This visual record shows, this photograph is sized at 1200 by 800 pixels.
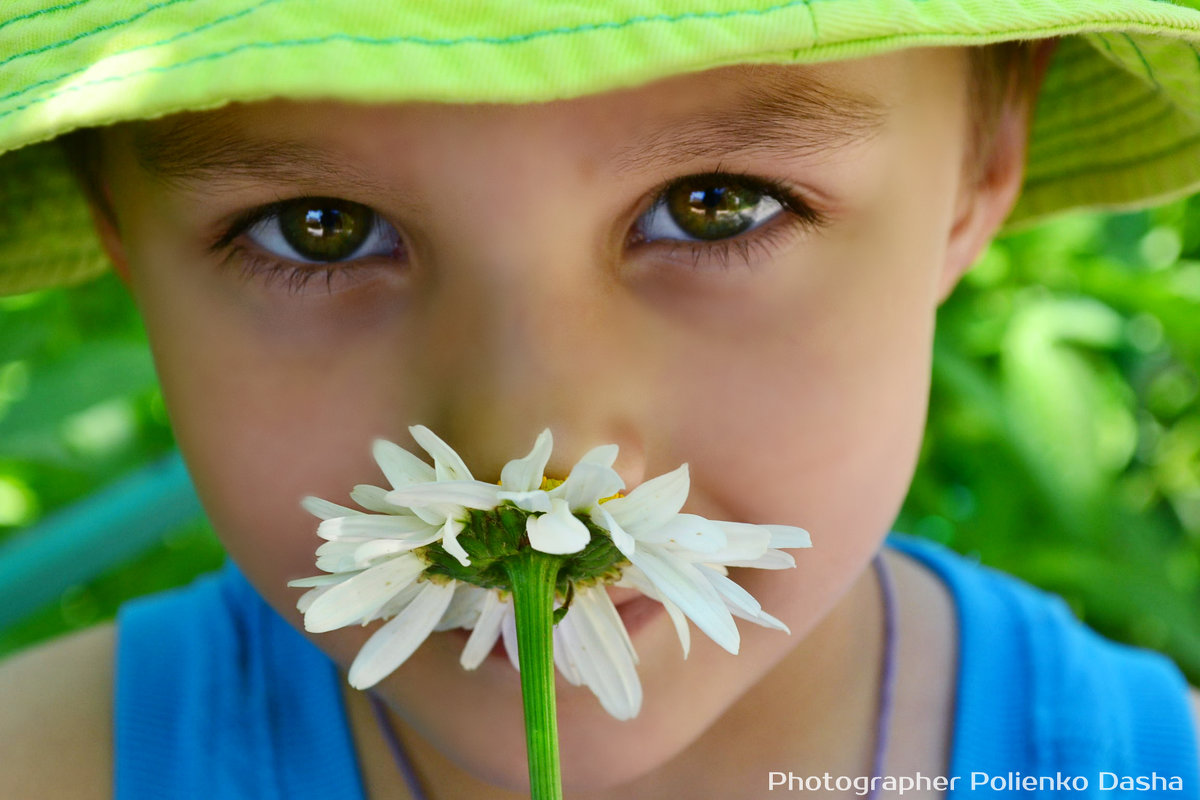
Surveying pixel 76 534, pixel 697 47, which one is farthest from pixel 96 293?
pixel 697 47

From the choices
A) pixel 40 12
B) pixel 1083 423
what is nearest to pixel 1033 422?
pixel 1083 423

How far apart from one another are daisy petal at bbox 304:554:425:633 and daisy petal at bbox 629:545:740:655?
10 cm

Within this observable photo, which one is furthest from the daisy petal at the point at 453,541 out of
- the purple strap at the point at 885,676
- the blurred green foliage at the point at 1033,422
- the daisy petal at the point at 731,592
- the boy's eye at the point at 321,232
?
the blurred green foliage at the point at 1033,422

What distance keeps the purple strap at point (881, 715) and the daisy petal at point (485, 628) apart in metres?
0.40

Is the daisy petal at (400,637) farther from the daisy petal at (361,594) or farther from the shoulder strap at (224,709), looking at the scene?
the shoulder strap at (224,709)

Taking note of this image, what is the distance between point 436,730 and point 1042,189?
0.74 m

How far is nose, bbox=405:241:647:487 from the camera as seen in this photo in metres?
0.62

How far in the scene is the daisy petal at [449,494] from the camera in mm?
519

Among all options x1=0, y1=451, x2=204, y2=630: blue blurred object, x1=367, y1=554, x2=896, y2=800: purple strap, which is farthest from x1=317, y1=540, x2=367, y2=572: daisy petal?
x1=0, y1=451, x2=204, y2=630: blue blurred object

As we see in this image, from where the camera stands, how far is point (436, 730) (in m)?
0.77

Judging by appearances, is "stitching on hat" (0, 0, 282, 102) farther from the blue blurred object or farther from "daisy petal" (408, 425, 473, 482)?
the blue blurred object

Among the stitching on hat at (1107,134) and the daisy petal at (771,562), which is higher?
the stitching on hat at (1107,134)

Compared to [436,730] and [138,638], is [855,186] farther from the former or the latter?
[138,638]

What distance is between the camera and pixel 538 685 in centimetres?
49
